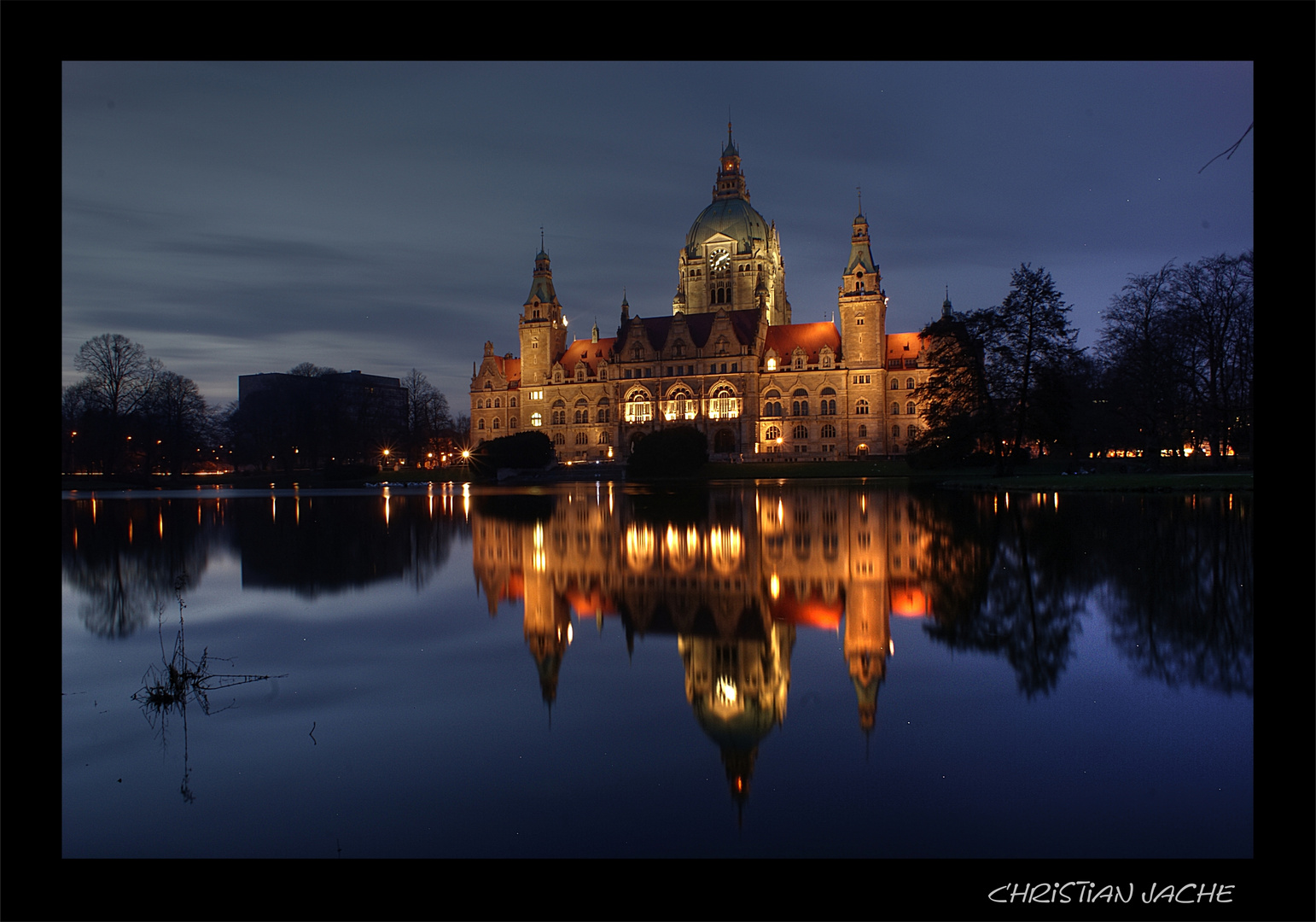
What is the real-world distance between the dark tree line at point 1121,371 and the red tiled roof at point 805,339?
4187cm

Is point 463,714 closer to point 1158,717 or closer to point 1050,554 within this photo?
point 1158,717

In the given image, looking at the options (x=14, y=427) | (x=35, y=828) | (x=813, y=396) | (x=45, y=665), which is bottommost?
(x=35, y=828)

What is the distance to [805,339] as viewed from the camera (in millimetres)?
95188

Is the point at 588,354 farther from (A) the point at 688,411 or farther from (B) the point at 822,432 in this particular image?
(B) the point at 822,432

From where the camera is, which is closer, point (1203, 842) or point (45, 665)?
point (45, 665)

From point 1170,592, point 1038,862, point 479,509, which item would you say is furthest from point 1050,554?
point 479,509

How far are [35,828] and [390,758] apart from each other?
2.04 meters

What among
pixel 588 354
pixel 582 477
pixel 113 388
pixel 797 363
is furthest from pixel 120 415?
pixel 797 363

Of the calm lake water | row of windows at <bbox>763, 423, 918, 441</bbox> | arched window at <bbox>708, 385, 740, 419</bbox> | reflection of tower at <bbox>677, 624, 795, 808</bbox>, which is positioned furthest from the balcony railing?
reflection of tower at <bbox>677, 624, 795, 808</bbox>

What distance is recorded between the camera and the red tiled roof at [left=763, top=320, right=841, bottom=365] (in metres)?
93.4

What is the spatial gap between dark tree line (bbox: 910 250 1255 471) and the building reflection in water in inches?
1063

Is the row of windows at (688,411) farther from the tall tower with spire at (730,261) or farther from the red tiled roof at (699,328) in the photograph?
the tall tower with spire at (730,261)

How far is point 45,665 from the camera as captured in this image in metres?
3.48

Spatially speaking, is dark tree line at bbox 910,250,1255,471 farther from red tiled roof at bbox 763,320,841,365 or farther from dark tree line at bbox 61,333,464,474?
dark tree line at bbox 61,333,464,474
